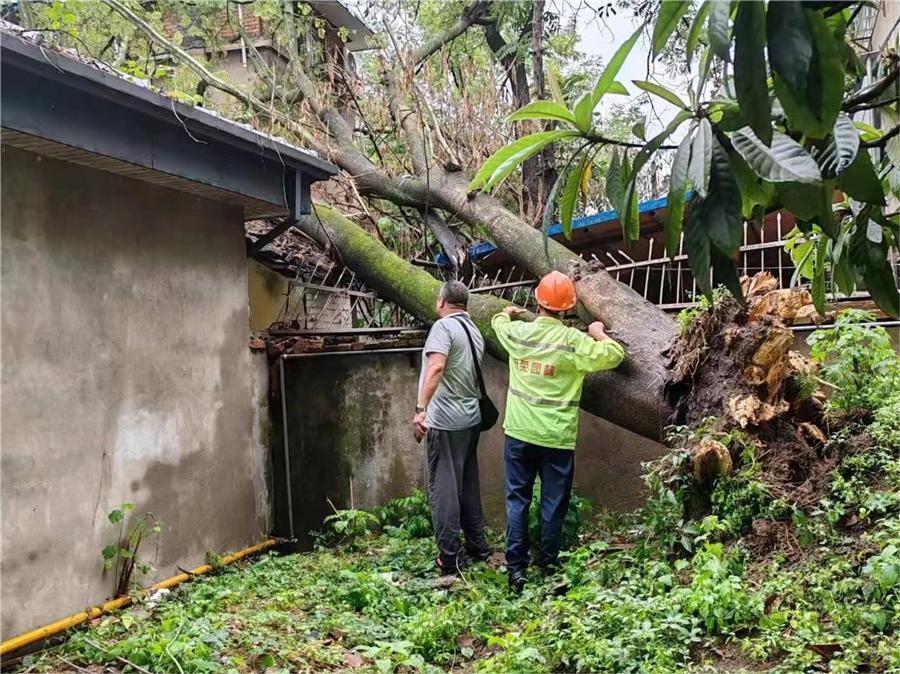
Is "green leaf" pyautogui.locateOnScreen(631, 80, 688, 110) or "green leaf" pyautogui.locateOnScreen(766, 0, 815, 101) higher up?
"green leaf" pyautogui.locateOnScreen(631, 80, 688, 110)

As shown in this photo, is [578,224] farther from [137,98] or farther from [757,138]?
[757,138]

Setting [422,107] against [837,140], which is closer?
[837,140]

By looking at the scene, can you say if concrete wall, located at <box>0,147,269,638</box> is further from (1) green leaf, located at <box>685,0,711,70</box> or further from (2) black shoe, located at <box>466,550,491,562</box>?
(1) green leaf, located at <box>685,0,711,70</box>

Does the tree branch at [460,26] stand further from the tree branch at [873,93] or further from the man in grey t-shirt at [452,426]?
the tree branch at [873,93]

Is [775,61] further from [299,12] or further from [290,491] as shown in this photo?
[299,12]

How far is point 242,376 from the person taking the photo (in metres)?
5.83

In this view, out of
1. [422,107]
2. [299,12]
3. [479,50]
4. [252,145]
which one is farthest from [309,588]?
[479,50]

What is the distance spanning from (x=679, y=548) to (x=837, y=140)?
3069 mm

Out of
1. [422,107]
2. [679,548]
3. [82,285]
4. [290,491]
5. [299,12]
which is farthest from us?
[299,12]

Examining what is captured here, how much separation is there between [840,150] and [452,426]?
3835 millimetres

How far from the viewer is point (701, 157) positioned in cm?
140

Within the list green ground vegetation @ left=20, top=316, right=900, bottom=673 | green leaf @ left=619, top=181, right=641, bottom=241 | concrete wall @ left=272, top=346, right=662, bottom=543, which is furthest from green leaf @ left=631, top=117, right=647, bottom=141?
concrete wall @ left=272, top=346, right=662, bottom=543

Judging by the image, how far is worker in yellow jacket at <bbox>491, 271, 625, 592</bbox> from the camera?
4582mm

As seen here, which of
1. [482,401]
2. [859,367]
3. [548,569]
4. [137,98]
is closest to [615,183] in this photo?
[859,367]
